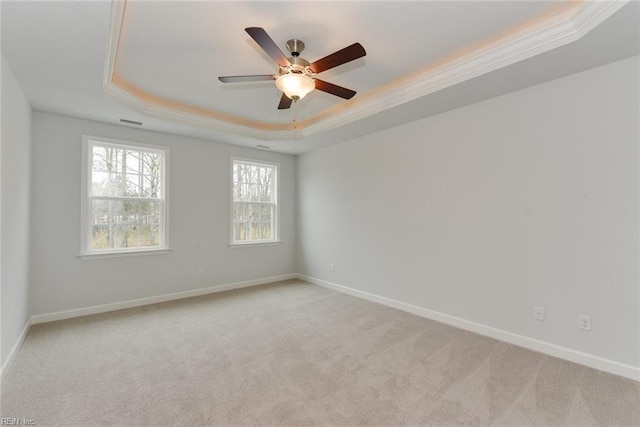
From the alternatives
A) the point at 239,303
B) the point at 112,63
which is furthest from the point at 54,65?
the point at 239,303

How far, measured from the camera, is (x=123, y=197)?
13.4 ft

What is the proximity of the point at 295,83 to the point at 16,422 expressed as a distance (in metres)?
2.88

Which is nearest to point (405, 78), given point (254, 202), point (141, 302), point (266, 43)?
point (266, 43)

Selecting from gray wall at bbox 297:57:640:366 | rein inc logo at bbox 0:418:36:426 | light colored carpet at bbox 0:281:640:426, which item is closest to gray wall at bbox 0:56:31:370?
light colored carpet at bbox 0:281:640:426

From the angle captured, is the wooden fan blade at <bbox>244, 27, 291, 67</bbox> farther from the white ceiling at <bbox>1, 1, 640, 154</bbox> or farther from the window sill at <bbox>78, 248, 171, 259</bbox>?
the window sill at <bbox>78, 248, 171, 259</bbox>

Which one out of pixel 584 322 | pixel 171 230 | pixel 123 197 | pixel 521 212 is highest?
pixel 123 197

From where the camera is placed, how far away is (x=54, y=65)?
98.7 inches

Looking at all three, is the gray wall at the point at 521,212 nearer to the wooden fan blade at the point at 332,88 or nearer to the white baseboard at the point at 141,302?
the wooden fan blade at the point at 332,88

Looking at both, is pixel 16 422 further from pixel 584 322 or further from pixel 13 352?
pixel 584 322

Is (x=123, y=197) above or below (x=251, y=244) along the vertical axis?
above

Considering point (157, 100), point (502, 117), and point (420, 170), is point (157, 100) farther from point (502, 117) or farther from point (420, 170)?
point (502, 117)

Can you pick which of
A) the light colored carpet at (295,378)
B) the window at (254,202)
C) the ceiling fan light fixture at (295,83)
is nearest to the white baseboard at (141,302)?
the light colored carpet at (295,378)

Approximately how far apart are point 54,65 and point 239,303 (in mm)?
3236

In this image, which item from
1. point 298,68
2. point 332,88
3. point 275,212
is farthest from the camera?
point 275,212
